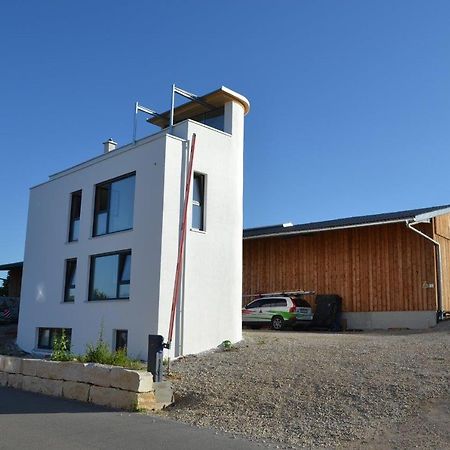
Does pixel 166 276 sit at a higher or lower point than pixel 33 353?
higher

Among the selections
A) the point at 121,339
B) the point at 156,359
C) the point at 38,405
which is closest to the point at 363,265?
the point at 121,339

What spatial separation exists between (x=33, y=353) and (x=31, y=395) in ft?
25.4

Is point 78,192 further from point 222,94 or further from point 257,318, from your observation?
point 257,318

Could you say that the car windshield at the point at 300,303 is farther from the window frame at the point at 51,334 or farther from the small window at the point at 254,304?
the window frame at the point at 51,334

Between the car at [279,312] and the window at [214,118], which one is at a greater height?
the window at [214,118]

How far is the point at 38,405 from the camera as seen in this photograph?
Answer: 1044 centimetres

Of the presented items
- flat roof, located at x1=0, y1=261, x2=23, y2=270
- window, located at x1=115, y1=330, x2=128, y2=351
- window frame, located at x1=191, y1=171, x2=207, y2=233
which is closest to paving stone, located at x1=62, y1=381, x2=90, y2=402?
window, located at x1=115, y1=330, x2=128, y2=351

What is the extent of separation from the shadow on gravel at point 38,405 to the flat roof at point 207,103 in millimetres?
9935

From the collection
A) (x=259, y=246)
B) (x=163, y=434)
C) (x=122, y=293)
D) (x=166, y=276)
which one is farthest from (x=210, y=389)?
(x=259, y=246)

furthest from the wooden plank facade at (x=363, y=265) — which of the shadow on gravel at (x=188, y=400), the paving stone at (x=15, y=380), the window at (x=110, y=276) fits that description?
the paving stone at (x=15, y=380)

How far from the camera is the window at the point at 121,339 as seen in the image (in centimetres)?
1567

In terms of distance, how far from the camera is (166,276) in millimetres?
14750

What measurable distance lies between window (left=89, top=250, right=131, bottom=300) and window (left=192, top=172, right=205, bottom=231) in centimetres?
208

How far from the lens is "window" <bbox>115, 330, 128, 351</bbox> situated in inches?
617
